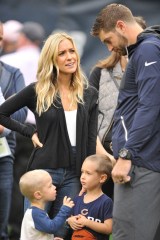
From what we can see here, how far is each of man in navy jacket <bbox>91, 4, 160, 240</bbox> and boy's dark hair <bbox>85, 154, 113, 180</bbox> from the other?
26.2 inches

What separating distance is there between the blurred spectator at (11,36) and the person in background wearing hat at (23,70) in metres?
0.13

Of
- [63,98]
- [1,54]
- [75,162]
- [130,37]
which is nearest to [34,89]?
[63,98]

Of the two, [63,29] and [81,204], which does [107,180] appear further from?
[63,29]

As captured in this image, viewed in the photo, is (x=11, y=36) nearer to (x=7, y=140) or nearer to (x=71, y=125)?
(x=7, y=140)

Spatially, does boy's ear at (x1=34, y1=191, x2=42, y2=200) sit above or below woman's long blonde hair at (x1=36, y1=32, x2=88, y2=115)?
below

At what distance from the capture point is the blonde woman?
6.56 meters

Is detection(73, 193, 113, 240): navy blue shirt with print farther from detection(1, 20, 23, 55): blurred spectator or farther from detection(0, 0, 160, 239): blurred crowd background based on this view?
detection(0, 0, 160, 239): blurred crowd background

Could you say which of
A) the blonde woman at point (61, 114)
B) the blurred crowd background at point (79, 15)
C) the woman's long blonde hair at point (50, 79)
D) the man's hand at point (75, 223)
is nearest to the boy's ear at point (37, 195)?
the blonde woman at point (61, 114)

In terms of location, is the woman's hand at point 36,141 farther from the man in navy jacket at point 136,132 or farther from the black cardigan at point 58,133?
the man in navy jacket at point 136,132

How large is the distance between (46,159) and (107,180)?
57cm

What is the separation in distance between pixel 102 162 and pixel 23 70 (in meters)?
2.97

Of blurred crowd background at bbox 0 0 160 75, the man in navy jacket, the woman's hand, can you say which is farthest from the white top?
blurred crowd background at bbox 0 0 160 75

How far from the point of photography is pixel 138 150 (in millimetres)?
5602

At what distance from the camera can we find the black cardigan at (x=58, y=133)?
655 centimetres
